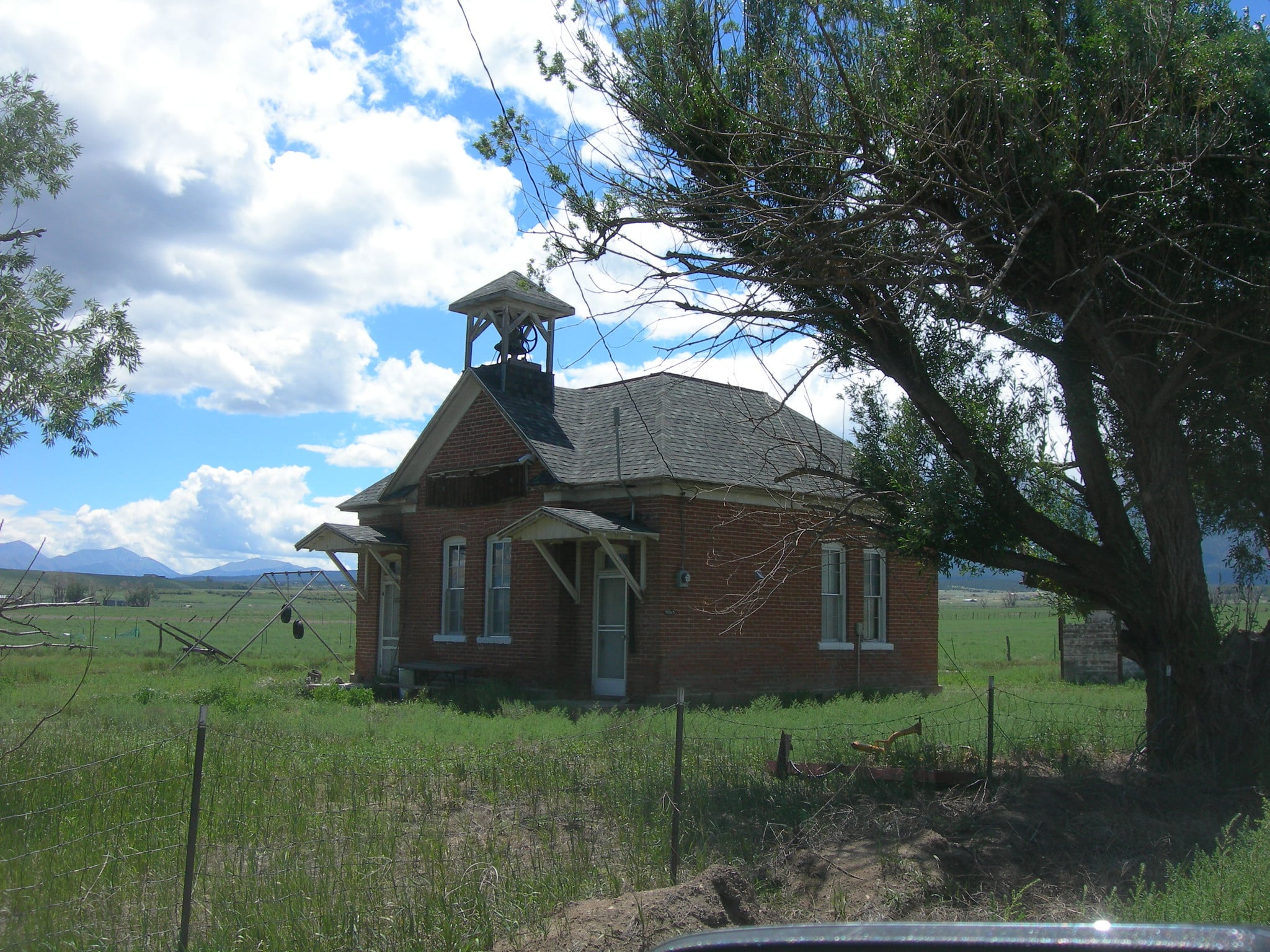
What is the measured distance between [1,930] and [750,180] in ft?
27.3

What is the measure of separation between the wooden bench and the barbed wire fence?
8.57m

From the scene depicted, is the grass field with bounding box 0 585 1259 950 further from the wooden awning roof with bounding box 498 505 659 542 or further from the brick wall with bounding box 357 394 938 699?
the wooden awning roof with bounding box 498 505 659 542

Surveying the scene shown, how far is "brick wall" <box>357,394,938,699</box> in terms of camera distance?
61.8 ft

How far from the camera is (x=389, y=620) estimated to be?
83.1ft

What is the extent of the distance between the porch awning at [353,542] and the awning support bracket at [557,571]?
4514 mm

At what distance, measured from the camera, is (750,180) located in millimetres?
10000

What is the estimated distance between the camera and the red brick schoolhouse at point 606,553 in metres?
18.9

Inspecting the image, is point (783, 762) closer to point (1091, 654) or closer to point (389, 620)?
point (389, 620)

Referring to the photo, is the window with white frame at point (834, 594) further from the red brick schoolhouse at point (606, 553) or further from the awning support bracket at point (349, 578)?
the awning support bracket at point (349, 578)

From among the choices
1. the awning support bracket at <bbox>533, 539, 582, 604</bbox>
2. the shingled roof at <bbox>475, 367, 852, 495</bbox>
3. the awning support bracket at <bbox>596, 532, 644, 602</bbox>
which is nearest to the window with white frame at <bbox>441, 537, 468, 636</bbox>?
the awning support bracket at <bbox>533, 539, 582, 604</bbox>

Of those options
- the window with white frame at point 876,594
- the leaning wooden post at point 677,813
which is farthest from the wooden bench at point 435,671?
the leaning wooden post at point 677,813

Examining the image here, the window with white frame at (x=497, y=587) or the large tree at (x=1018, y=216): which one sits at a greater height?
the large tree at (x=1018, y=216)

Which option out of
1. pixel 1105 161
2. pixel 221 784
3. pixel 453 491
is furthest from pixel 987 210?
pixel 453 491

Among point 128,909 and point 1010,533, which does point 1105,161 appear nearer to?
point 1010,533
